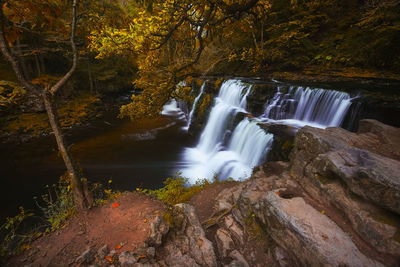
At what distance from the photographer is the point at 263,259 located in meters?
3.48

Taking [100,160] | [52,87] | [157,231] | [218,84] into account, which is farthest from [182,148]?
[52,87]

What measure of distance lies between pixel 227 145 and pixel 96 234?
7.90 metres

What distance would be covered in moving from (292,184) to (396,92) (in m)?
6.46

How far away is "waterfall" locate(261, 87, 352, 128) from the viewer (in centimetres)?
730

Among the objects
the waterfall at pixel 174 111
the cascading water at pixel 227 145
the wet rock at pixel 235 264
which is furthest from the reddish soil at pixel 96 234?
the waterfall at pixel 174 111

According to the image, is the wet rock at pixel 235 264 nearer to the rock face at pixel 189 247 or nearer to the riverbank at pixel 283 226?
the riverbank at pixel 283 226

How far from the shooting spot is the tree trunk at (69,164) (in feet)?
10.1

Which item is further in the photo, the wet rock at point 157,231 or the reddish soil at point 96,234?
the wet rock at point 157,231

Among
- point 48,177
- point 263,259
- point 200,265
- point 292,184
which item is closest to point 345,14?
point 292,184

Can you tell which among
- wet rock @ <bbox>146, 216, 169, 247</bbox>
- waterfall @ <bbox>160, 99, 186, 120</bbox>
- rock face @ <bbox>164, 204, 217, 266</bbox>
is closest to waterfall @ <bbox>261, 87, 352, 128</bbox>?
rock face @ <bbox>164, 204, 217, 266</bbox>

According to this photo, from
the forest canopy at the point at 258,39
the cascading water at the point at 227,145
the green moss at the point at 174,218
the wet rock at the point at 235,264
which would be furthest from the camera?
the cascading water at the point at 227,145

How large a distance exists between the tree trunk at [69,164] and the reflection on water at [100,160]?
4694 mm

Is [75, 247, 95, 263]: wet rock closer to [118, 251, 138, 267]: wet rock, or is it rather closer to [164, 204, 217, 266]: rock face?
[118, 251, 138, 267]: wet rock

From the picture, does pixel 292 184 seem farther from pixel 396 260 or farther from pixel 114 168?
pixel 114 168
